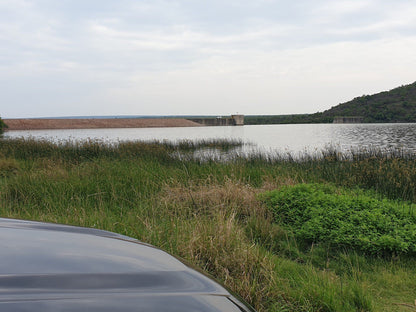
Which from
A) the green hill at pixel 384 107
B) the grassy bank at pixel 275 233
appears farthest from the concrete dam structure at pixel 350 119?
the grassy bank at pixel 275 233

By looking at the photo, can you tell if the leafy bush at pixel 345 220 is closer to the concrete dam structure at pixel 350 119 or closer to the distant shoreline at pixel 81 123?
the distant shoreline at pixel 81 123

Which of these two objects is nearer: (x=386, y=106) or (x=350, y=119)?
(x=386, y=106)

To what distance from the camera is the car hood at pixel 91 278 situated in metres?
0.71

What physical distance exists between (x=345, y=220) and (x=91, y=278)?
4868 mm

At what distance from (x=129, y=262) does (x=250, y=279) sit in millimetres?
2801

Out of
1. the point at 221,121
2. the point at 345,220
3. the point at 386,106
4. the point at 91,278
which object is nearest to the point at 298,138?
the point at 345,220

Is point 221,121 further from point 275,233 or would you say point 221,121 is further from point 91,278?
point 91,278

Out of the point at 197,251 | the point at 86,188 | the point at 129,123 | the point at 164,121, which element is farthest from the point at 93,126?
the point at 197,251

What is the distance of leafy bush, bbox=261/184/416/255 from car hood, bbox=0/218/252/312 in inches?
165

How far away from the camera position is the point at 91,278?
2.62ft

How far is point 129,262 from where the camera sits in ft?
3.04

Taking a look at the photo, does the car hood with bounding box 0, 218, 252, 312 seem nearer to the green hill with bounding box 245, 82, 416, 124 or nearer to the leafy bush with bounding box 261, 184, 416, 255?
the leafy bush with bounding box 261, 184, 416, 255

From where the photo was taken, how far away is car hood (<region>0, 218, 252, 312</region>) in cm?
71

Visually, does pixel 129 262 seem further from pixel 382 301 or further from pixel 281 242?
pixel 281 242
